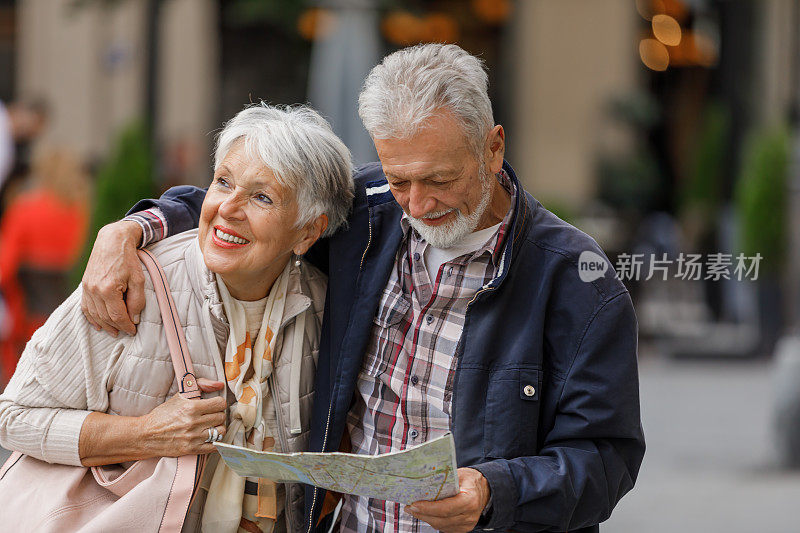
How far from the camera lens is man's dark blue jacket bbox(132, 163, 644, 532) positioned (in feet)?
6.89

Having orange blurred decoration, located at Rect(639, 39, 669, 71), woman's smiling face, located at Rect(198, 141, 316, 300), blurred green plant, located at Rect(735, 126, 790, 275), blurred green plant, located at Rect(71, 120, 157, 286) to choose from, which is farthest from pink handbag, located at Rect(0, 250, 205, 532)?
orange blurred decoration, located at Rect(639, 39, 669, 71)

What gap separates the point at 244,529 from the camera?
7.61 ft

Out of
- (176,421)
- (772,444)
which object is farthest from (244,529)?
(772,444)

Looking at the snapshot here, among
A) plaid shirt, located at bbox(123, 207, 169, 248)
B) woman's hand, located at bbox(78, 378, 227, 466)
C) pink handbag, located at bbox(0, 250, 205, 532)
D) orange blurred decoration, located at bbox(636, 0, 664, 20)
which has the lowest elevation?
pink handbag, located at bbox(0, 250, 205, 532)

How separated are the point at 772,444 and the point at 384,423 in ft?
16.9

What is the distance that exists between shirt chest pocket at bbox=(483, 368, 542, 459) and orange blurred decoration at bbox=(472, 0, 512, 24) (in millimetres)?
10886

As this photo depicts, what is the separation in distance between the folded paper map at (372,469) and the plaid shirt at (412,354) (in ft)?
1.08

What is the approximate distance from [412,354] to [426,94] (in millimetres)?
584

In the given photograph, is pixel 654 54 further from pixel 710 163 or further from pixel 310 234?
pixel 310 234

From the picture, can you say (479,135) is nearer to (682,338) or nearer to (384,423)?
(384,423)

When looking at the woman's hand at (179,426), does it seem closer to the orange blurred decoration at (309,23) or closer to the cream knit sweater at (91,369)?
the cream knit sweater at (91,369)

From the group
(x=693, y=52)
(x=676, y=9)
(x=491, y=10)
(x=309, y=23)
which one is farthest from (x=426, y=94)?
(x=693, y=52)

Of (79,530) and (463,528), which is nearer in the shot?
(463,528)

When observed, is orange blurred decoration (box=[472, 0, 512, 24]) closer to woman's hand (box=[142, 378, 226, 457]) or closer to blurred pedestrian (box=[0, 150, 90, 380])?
blurred pedestrian (box=[0, 150, 90, 380])
